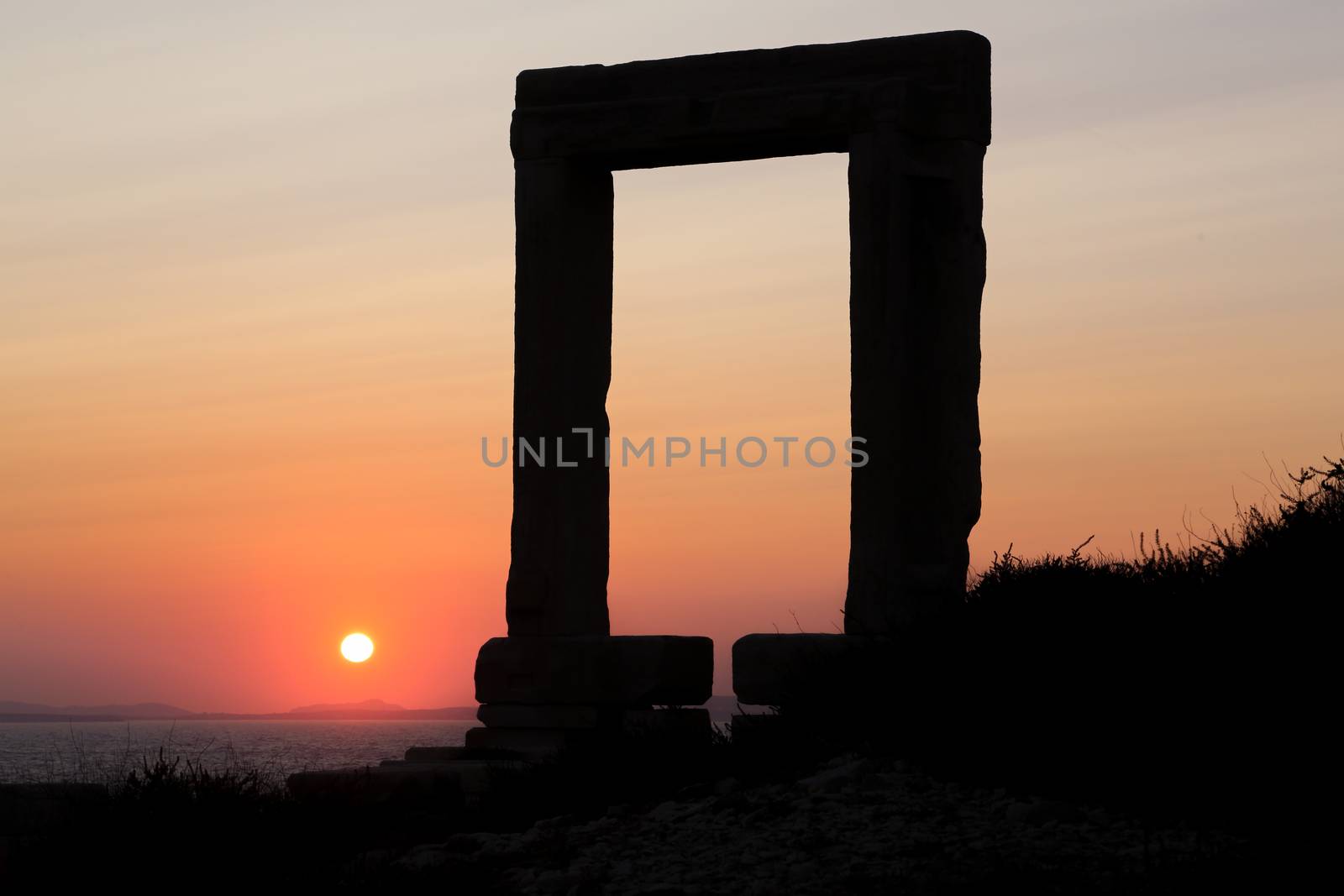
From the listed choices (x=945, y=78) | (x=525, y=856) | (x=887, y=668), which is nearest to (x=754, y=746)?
(x=887, y=668)

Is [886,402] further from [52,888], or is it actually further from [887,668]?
[52,888]

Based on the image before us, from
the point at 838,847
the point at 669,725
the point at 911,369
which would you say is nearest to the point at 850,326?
the point at 911,369

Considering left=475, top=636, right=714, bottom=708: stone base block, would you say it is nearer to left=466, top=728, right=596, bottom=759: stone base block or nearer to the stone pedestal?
the stone pedestal

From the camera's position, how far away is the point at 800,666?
9930 millimetres

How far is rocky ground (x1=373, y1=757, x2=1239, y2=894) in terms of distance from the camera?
6.23 metres

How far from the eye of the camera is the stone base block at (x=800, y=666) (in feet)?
30.2

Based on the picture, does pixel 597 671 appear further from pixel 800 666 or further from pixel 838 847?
pixel 838 847

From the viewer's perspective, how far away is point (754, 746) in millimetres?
8562

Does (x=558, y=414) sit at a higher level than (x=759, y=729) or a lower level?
higher

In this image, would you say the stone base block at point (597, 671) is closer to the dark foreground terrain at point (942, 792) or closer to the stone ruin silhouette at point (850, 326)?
the stone ruin silhouette at point (850, 326)

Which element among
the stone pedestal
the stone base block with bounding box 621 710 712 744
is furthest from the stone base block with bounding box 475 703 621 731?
the stone base block with bounding box 621 710 712 744

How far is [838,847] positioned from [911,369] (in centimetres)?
471

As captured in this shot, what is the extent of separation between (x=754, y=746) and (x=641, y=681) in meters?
2.44

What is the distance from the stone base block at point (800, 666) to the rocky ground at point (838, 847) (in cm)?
118
